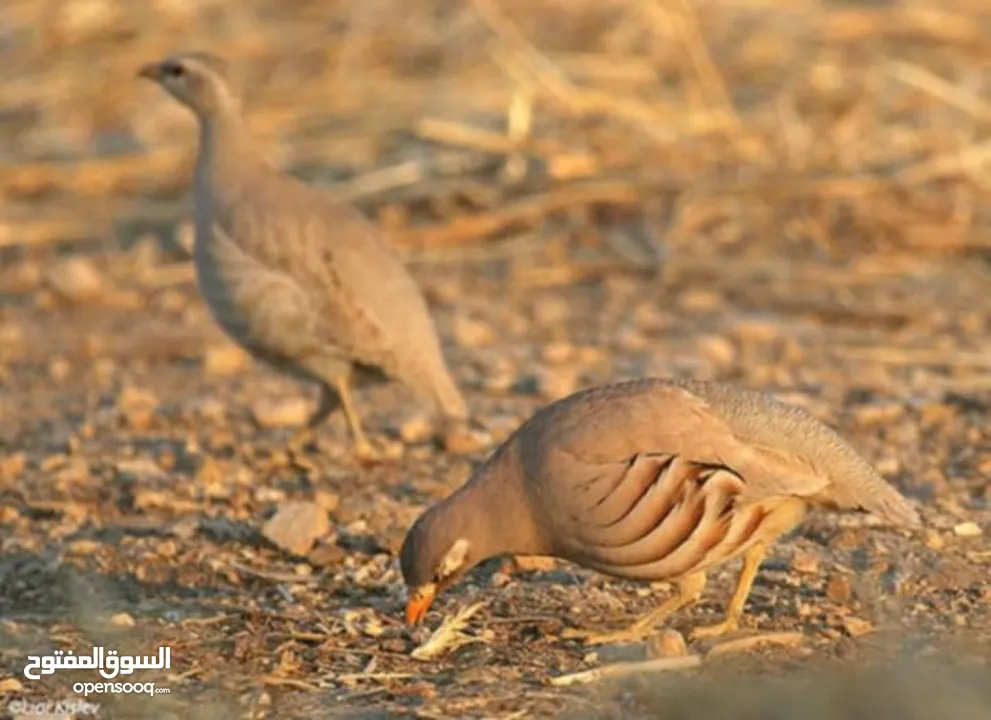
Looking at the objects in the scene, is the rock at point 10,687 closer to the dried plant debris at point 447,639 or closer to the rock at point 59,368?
the dried plant debris at point 447,639

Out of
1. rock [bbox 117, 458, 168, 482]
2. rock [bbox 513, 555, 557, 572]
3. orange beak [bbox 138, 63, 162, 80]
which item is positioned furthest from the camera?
orange beak [bbox 138, 63, 162, 80]

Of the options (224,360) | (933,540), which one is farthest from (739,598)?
(224,360)

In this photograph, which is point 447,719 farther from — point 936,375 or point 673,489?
point 936,375

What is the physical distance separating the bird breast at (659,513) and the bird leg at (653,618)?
0.68 feet

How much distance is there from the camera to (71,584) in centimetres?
613

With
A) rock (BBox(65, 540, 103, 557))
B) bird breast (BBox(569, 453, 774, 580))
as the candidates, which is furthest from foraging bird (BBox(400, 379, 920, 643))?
rock (BBox(65, 540, 103, 557))

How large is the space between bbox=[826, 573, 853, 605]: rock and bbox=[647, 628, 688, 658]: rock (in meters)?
0.62

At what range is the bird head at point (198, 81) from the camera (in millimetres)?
8367

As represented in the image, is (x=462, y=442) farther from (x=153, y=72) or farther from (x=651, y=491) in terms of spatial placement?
(x=651, y=491)

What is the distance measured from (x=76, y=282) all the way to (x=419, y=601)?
17.2 ft

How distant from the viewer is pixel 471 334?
367 inches

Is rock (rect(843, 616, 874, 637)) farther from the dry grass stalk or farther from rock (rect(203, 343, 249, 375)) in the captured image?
rock (rect(203, 343, 249, 375))

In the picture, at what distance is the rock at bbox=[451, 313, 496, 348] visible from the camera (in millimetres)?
9281

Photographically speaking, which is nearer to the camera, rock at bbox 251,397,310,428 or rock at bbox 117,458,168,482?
rock at bbox 117,458,168,482
